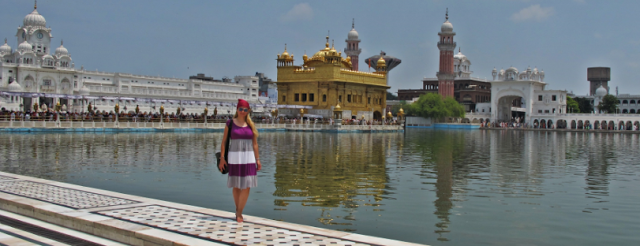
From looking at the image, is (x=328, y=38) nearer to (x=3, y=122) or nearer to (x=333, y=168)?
(x=3, y=122)

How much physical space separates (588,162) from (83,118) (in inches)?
1144

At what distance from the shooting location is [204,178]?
44.4 feet

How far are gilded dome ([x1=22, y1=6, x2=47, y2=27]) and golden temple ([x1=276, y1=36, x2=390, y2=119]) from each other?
4149 centimetres

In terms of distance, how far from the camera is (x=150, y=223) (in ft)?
22.6

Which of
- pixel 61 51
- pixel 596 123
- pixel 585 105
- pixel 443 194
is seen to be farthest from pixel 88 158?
pixel 585 105

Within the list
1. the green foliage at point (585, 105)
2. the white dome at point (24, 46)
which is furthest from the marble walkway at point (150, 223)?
the green foliage at point (585, 105)

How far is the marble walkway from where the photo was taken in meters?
6.28

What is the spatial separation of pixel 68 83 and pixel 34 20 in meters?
13.9

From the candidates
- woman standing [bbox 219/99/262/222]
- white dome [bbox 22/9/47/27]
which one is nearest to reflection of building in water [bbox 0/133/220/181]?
Result: woman standing [bbox 219/99/262/222]

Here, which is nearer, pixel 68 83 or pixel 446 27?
pixel 68 83

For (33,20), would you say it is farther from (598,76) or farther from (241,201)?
(598,76)

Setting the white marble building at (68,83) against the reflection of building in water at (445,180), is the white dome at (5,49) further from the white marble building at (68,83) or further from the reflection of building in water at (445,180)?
the reflection of building in water at (445,180)

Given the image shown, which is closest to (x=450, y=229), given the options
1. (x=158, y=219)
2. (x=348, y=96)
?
(x=158, y=219)

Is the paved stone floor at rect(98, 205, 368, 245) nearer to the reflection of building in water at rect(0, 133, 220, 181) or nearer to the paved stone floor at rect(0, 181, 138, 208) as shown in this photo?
the paved stone floor at rect(0, 181, 138, 208)
